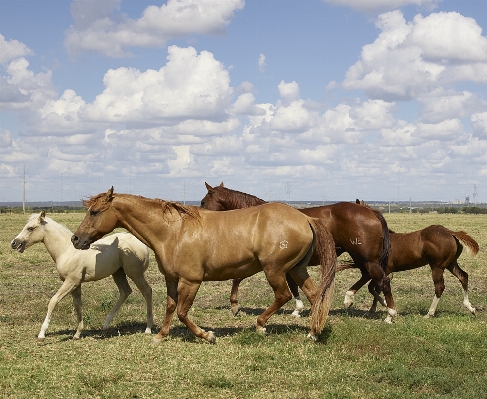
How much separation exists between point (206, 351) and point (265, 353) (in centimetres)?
79

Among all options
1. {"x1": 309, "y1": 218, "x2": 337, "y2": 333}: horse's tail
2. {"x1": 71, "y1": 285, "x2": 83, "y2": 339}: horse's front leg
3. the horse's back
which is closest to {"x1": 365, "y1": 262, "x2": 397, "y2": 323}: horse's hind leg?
{"x1": 309, "y1": 218, "x2": 337, "y2": 333}: horse's tail

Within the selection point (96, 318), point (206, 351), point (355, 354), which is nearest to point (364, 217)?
point (355, 354)

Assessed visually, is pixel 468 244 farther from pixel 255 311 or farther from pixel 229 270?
pixel 229 270

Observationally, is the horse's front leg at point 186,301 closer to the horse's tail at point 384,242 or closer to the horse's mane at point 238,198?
the horse's mane at point 238,198

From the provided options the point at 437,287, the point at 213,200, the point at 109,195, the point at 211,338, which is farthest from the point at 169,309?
the point at 437,287

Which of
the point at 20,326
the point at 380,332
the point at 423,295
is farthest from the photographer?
the point at 423,295

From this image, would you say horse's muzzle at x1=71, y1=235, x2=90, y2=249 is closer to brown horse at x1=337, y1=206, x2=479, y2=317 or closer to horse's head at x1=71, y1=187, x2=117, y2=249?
horse's head at x1=71, y1=187, x2=117, y2=249

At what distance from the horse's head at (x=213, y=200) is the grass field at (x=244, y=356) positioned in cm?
196

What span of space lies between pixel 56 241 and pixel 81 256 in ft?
1.52

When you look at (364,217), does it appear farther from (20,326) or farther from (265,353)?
(20,326)

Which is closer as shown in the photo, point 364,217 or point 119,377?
point 119,377

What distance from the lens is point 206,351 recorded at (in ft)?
26.0

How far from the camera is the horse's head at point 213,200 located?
11984 mm

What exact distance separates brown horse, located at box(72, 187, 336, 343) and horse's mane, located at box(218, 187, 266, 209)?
2.89m
